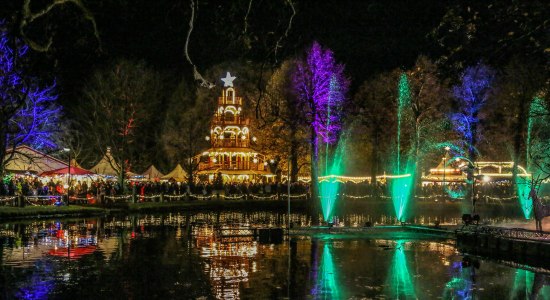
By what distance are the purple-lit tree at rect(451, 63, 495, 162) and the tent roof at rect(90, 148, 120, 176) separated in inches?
1260

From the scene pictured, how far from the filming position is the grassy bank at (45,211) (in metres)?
38.9

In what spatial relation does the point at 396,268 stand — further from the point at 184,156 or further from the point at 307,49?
the point at 184,156

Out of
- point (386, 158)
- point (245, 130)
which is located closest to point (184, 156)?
point (245, 130)

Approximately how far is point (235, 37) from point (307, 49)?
53.7 meters

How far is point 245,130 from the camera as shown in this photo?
7688cm

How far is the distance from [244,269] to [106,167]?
42.8m

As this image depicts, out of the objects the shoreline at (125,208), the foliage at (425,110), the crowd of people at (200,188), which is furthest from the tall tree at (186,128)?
the foliage at (425,110)

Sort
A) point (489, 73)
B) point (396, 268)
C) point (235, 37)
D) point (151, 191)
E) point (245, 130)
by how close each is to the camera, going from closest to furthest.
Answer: point (235, 37)
point (396, 268)
point (151, 191)
point (489, 73)
point (245, 130)

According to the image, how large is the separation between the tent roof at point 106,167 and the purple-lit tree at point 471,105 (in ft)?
105

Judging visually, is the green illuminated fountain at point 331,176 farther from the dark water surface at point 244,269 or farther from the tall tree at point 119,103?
the dark water surface at point 244,269

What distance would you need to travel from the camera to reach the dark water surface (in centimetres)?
1556

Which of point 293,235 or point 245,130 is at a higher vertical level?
point 245,130

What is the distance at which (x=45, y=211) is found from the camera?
4162cm

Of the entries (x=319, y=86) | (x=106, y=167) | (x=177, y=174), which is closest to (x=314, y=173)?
(x=319, y=86)
